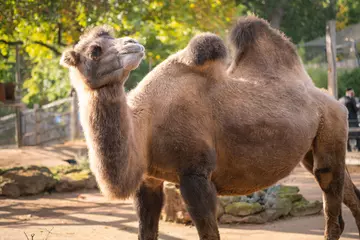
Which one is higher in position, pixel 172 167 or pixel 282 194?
pixel 172 167

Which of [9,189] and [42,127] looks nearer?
[9,189]

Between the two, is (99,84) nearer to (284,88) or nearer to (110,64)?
(110,64)

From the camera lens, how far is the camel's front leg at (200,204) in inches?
169

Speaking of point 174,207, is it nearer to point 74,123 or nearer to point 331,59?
point 331,59

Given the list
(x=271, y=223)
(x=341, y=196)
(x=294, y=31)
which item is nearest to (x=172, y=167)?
(x=341, y=196)

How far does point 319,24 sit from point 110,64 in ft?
125

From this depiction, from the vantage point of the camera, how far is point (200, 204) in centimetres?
430

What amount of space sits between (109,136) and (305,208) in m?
4.80

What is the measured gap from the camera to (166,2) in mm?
12734

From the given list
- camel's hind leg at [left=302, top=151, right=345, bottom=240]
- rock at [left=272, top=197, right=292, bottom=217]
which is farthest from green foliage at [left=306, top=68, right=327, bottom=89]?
camel's hind leg at [left=302, top=151, right=345, bottom=240]

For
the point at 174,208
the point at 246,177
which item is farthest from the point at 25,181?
the point at 246,177

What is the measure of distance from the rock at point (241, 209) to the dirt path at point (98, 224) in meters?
0.22

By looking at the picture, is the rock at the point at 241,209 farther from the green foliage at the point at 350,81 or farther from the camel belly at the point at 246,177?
the green foliage at the point at 350,81

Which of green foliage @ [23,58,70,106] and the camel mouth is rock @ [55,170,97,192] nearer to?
the camel mouth
